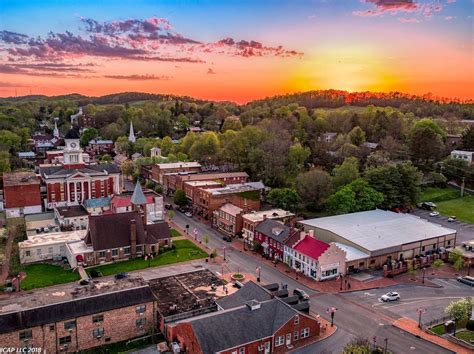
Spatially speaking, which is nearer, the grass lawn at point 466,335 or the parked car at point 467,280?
the grass lawn at point 466,335

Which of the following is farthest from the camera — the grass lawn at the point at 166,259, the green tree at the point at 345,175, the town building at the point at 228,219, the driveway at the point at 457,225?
the green tree at the point at 345,175

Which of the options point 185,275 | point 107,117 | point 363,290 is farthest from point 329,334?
point 107,117

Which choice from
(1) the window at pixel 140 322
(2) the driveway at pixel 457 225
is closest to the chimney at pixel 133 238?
(1) the window at pixel 140 322

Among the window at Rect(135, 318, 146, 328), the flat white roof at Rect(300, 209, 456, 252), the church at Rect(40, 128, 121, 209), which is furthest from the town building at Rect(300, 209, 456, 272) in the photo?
the church at Rect(40, 128, 121, 209)

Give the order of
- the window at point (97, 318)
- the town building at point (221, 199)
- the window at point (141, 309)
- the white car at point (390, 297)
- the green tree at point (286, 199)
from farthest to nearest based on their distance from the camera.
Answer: the green tree at point (286, 199) → the town building at point (221, 199) → the white car at point (390, 297) → the window at point (141, 309) → the window at point (97, 318)

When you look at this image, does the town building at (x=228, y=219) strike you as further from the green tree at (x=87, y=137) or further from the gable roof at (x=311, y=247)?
the green tree at (x=87, y=137)

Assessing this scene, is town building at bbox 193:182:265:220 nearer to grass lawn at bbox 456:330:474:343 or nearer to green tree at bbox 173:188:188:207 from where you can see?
green tree at bbox 173:188:188:207
